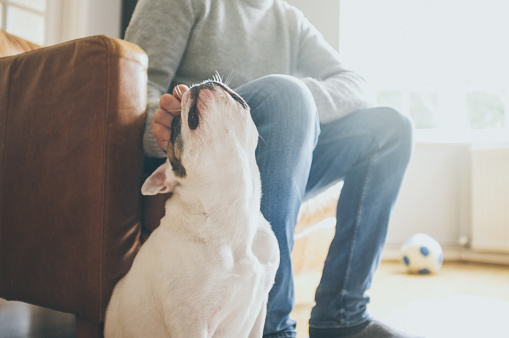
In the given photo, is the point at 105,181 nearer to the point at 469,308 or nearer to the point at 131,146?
the point at 131,146

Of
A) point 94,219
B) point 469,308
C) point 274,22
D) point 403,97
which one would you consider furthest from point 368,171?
point 403,97

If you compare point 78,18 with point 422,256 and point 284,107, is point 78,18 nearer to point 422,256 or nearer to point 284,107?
point 284,107

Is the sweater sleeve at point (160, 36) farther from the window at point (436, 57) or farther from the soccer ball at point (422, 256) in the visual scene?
the window at point (436, 57)

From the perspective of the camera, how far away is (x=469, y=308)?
1.86 m

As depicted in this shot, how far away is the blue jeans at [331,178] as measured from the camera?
1030mm

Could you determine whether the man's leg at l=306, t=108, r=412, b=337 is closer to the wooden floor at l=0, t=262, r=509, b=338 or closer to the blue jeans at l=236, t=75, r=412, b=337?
the blue jeans at l=236, t=75, r=412, b=337

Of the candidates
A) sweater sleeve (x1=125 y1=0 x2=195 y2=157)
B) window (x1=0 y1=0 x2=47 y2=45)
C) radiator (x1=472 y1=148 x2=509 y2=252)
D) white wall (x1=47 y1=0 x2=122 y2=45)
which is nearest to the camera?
sweater sleeve (x1=125 y1=0 x2=195 y2=157)

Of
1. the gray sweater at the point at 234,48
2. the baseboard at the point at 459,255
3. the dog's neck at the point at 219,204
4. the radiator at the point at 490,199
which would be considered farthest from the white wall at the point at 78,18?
the radiator at the point at 490,199

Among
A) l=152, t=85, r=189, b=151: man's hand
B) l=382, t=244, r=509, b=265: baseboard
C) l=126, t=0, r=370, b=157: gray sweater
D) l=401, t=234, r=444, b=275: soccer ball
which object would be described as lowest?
l=382, t=244, r=509, b=265: baseboard

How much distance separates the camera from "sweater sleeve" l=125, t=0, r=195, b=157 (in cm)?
121

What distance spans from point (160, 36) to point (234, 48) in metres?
0.24

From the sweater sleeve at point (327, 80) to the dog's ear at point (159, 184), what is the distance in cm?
48

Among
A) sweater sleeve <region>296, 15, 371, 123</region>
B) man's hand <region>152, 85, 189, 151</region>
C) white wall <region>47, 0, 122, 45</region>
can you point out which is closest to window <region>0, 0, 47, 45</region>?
white wall <region>47, 0, 122, 45</region>

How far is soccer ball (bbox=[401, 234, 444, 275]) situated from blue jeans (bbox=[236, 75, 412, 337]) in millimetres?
1521
